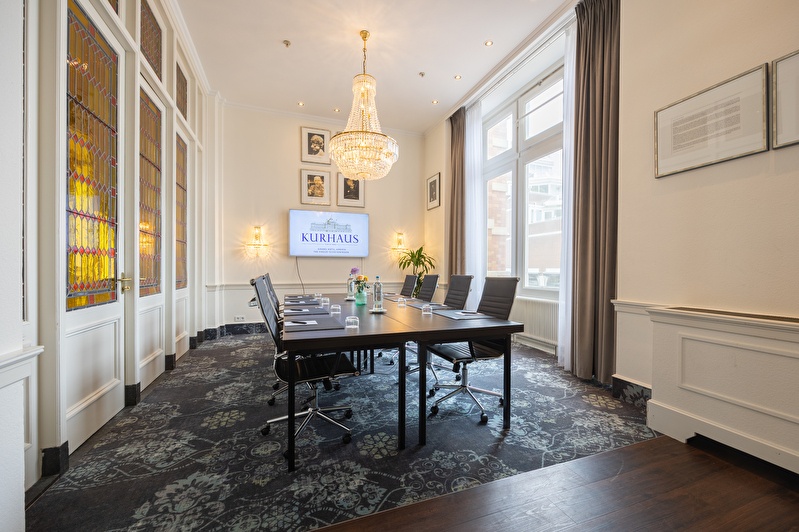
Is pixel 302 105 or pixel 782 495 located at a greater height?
pixel 302 105

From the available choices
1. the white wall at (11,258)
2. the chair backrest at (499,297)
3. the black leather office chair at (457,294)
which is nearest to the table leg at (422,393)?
the chair backrest at (499,297)

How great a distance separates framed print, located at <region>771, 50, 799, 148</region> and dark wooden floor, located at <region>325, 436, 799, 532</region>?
187 centimetres

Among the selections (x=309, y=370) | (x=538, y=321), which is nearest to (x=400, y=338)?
(x=309, y=370)

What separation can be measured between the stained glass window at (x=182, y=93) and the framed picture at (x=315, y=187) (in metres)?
2.14

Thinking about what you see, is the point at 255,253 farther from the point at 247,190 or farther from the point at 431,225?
the point at 431,225

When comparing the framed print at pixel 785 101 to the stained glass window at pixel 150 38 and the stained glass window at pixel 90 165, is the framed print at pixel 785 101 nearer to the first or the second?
the stained glass window at pixel 90 165

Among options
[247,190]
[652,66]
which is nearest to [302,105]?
[247,190]

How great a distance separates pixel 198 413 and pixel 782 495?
3586mm

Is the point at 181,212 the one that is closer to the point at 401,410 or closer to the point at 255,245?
the point at 255,245

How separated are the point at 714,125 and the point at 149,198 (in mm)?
4670

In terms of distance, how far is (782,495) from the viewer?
66.1 inches

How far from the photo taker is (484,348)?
281cm

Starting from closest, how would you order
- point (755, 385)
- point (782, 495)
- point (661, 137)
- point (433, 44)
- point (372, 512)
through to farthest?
point (372, 512)
point (782, 495)
point (755, 385)
point (661, 137)
point (433, 44)

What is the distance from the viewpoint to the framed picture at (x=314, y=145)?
6.39m
